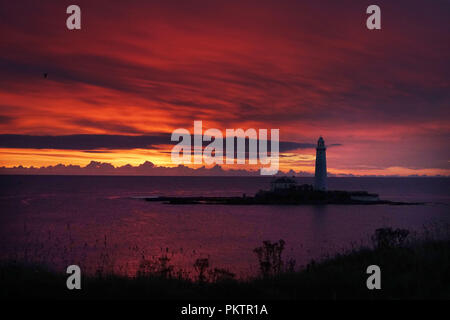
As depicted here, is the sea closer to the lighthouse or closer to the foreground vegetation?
the lighthouse

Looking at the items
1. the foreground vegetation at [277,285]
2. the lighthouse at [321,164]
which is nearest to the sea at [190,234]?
the lighthouse at [321,164]

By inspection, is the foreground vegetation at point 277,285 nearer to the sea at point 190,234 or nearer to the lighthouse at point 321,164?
the sea at point 190,234

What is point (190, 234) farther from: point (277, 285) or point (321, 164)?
point (321, 164)

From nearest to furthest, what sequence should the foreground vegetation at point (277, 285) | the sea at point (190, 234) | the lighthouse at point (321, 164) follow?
1. the foreground vegetation at point (277, 285)
2. the sea at point (190, 234)
3. the lighthouse at point (321, 164)

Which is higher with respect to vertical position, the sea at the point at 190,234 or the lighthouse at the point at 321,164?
the lighthouse at the point at 321,164

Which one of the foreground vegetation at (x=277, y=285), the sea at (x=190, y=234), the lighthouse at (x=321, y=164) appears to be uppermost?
the lighthouse at (x=321, y=164)

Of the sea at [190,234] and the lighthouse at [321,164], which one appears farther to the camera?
the lighthouse at [321,164]

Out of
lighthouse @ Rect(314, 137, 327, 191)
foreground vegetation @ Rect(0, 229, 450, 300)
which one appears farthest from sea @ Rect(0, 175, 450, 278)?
foreground vegetation @ Rect(0, 229, 450, 300)
